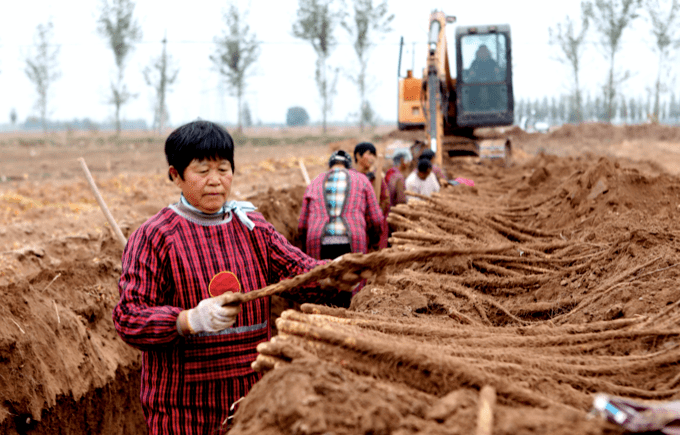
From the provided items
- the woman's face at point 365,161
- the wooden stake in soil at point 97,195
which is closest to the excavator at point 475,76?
the woman's face at point 365,161

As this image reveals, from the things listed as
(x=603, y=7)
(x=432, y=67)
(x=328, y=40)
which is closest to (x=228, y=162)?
(x=432, y=67)

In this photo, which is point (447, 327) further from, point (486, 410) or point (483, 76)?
point (483, 76)

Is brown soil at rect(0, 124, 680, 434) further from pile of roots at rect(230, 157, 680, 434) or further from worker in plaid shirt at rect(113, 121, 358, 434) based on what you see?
worker in plaid shirt at rect(113, 121, 358, 434)

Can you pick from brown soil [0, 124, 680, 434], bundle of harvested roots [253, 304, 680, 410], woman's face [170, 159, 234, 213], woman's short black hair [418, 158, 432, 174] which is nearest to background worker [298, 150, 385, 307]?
brown soil [0, 124, 680, 434]

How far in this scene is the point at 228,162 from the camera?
2596 mm

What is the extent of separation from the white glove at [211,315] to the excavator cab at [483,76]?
12560mm

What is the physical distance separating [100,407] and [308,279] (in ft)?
9.88

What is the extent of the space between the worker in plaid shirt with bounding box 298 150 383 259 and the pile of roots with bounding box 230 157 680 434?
1.48 m

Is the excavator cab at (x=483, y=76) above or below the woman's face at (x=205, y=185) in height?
above

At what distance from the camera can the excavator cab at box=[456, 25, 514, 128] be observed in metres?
13.8

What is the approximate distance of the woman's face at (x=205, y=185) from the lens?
8.23 ft

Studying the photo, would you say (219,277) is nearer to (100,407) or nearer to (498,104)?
(100,407)

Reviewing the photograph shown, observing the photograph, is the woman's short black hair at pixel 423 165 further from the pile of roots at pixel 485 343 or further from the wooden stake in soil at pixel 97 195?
the wooden stake in soil at pixel 97 195

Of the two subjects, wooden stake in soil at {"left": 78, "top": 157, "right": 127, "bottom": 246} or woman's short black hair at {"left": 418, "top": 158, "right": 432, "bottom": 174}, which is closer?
wooden stake in soil at {"left": 78, "top": 157, "right": 127, "bottom": 246}
